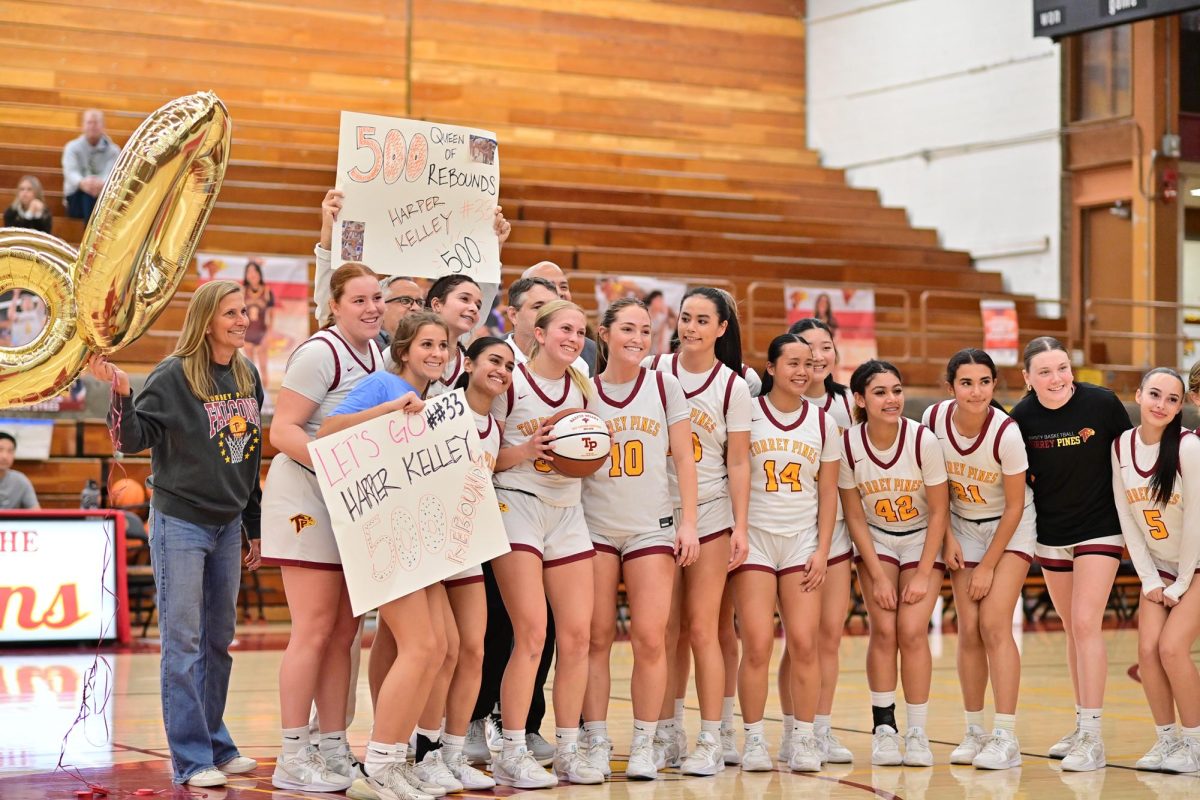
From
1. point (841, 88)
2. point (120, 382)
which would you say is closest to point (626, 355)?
point (120, 382)

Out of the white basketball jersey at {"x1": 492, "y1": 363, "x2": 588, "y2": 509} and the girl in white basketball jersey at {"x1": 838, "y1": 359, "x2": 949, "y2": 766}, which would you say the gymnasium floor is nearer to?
the girl in white basketball jersey at {"x1": 838, "y1": 359, "x2": 949, "y2": 766}

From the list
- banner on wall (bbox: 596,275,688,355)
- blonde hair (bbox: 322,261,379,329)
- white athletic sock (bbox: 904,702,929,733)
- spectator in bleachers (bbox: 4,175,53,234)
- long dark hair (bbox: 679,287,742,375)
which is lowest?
white athletic sock (bbox: 904,702,929,733)

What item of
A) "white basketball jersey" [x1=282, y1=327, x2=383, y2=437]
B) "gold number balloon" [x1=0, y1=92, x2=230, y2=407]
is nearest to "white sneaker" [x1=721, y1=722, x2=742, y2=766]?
"white basketball jersey" [x1=282, y1=327, x2=383, y2=437]

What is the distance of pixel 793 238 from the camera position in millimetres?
16312

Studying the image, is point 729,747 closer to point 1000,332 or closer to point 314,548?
point 314,548

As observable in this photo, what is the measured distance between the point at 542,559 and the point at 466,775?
29.0 inches

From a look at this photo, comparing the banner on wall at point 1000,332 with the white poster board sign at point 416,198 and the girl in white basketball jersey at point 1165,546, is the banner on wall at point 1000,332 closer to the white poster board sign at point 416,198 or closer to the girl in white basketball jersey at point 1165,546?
the girl in white basketball jersey at point 1165,546

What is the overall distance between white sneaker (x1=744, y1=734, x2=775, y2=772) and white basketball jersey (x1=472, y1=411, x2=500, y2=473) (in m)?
1.37

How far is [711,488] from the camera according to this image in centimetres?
538

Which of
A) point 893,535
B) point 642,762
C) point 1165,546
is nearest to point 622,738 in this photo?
point 642,762

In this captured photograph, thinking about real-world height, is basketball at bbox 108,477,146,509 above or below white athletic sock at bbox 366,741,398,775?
above

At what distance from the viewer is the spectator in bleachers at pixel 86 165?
12.5 metres

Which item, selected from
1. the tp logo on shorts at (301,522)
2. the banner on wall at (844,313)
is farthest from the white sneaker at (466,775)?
the banner on wall at (844,313)

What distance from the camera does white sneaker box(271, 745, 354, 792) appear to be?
4730 millimetres
